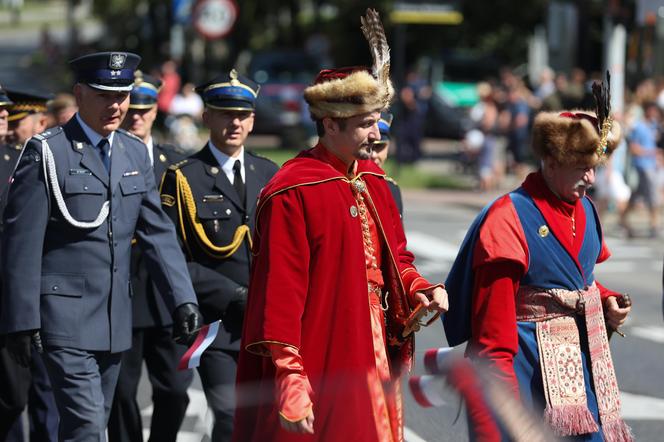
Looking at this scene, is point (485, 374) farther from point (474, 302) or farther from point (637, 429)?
point (637, 429)

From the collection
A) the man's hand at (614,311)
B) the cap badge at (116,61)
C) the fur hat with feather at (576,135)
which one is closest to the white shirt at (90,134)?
the cap badge at (116,61)

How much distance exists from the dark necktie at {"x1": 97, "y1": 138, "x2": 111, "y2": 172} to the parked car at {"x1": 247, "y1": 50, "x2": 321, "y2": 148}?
65.9 ft

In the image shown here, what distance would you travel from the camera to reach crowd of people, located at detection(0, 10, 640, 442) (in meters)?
4.55

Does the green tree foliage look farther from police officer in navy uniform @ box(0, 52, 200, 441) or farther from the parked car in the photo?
police officer in navy uniform @ box(0, 52, 200, 441)

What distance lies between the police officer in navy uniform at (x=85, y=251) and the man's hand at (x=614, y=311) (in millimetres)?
1625

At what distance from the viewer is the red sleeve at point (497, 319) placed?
481cm

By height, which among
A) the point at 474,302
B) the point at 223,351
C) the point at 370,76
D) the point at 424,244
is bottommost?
the point at 424,244

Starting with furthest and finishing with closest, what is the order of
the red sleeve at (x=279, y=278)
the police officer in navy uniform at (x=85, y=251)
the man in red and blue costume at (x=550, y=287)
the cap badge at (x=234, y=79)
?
the cap badge at (x=234, y=79)
the police officer in navy uniform at (x=85, y=251)
the man in red and blue costume at (x=550, y=287)
the red sleeve at (x=279, y=278)

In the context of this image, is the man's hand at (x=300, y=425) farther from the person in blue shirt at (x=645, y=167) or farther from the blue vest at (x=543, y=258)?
the person in blue shirt at (x=645, y=167)

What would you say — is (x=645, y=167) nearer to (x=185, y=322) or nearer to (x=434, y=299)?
(x=185, y=322)

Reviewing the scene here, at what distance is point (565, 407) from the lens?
4.95m

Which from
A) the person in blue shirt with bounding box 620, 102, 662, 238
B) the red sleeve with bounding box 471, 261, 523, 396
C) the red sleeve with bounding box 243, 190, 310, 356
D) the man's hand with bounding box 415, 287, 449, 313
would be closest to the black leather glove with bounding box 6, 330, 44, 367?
the red sleeve with bounding box 243, 190, 310, 356

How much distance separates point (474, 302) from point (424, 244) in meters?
11.1

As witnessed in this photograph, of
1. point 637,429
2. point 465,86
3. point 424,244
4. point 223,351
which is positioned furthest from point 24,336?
point 465,86
